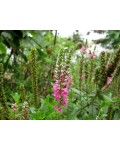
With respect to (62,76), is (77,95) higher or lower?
lower

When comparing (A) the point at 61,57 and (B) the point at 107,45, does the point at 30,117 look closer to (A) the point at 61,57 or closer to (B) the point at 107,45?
(A) the point at 61,57

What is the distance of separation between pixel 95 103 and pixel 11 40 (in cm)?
104

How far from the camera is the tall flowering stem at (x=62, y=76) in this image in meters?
0.75

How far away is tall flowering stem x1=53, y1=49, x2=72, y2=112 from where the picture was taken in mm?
754

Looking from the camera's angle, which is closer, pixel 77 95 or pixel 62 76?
pixel 62 76

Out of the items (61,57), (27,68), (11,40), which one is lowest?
(27,68)

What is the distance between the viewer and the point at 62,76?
0.77 meters
